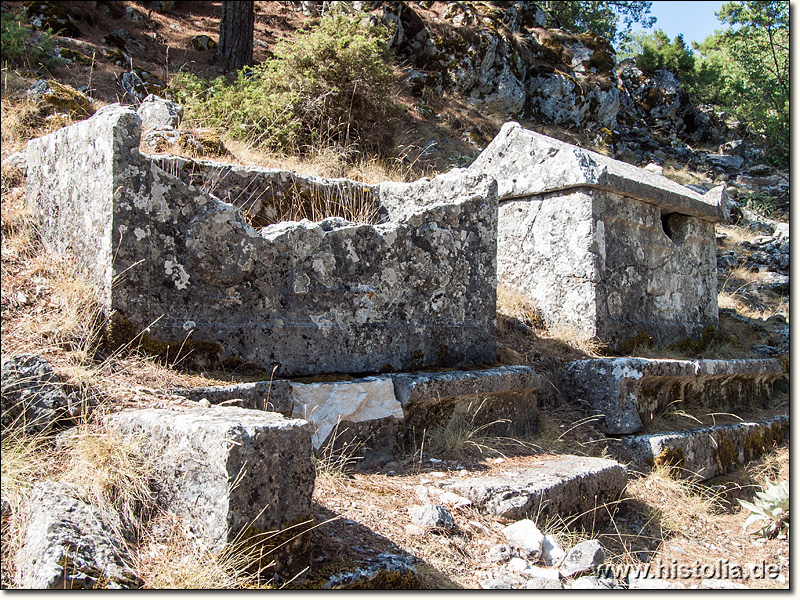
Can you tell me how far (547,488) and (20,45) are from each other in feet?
25.4

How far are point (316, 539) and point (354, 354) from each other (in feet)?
4.31

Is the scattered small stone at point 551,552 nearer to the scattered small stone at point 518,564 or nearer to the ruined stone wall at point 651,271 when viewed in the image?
the scattered small stone at point 518,564

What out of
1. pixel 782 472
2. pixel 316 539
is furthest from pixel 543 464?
pixel 782 472

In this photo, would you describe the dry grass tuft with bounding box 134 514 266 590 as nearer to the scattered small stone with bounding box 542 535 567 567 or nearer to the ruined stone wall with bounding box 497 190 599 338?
the scattered small stone with bounding box 542 535 567 567

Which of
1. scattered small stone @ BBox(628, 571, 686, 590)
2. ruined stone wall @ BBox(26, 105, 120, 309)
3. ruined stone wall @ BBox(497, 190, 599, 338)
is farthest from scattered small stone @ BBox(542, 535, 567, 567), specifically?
ruined stone wall @ BBox(497, 190, 599, 338)

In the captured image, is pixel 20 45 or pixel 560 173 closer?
pixel 560 173

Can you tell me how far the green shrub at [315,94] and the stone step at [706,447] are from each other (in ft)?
13.6

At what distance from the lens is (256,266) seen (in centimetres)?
315

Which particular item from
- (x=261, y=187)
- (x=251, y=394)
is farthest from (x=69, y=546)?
(x=261, y=187)

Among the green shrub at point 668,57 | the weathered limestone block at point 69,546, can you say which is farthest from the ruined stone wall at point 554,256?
the green shrub at point 668,57

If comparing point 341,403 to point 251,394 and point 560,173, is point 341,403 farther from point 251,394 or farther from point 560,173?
point 560,173

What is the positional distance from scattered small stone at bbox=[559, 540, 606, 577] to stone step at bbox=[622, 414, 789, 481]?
159 centimetres

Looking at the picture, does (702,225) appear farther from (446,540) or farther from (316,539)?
(316,539)

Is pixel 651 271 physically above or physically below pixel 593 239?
below
